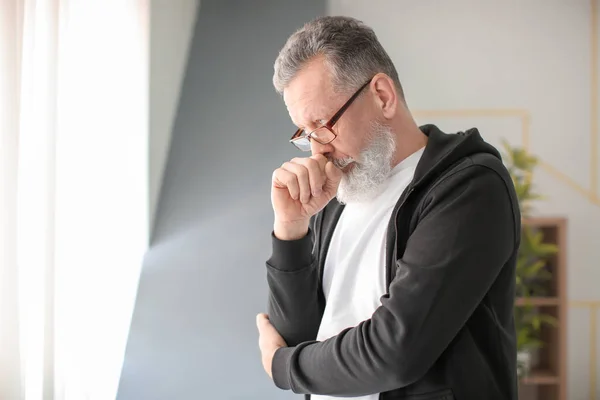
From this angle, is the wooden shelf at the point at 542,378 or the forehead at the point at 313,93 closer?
the forehead at the point at 313,93

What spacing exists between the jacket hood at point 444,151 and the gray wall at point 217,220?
138 centimetres

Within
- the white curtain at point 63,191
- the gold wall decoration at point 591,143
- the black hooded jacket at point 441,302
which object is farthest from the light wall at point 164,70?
the gold wall decoration at point 591,143

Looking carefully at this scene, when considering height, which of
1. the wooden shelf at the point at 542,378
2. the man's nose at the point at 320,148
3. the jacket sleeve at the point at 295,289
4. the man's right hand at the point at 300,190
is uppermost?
the man's nose at the point at 320,148

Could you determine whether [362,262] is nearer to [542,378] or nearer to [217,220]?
[217,220]

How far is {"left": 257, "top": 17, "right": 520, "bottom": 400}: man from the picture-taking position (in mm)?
963

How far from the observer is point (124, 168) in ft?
6.15

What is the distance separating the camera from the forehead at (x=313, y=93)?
1156 mm

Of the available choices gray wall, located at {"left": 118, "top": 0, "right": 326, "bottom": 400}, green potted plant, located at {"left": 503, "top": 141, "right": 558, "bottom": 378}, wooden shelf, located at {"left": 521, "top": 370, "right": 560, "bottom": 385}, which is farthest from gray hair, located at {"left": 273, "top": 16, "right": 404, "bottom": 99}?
wooden shelf, located at {"left": 521, "top": 370, "right": 560, "bottom": 385}

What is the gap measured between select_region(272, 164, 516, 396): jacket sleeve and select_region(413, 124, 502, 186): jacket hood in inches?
1.5

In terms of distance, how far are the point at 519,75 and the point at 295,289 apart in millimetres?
2743

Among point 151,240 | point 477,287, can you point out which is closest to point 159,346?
point 151,240

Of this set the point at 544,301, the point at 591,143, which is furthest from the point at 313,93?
the point at 591,143

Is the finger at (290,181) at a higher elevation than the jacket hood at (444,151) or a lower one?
lower

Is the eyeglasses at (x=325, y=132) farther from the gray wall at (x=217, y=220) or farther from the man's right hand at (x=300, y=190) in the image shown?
the gray wall at (x=217, y=220)
